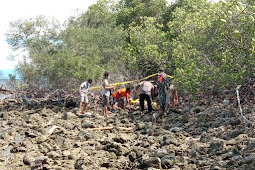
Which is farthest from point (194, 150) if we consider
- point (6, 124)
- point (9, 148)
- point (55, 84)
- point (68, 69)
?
point (55, 84)

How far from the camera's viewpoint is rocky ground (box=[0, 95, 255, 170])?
22.9 ft

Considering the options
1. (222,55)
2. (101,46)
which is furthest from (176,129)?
(101,46)

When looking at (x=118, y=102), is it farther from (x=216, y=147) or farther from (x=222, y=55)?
(x=216, y=147)

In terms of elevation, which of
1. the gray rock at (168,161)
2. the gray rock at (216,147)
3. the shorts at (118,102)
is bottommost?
the gray rock at (168,161)

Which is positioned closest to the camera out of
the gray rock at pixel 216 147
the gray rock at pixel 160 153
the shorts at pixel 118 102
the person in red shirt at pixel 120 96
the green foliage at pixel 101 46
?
the gray rock at pixel 216 147

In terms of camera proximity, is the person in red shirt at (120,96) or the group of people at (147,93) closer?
the group of people at (147,93)

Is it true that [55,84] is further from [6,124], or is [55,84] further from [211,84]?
[211,84]

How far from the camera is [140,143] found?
8930 mm

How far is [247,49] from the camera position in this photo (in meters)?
9.91

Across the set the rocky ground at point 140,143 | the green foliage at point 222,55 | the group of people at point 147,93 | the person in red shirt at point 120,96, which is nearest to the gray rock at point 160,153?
the rocky ground at point 140,143

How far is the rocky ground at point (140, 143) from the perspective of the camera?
6.99m

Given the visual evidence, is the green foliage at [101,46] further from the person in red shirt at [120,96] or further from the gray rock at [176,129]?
the gray rock at [176,129]

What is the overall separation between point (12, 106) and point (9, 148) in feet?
31.8

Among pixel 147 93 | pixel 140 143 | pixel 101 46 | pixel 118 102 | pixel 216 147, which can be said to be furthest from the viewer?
pixel 101 46
